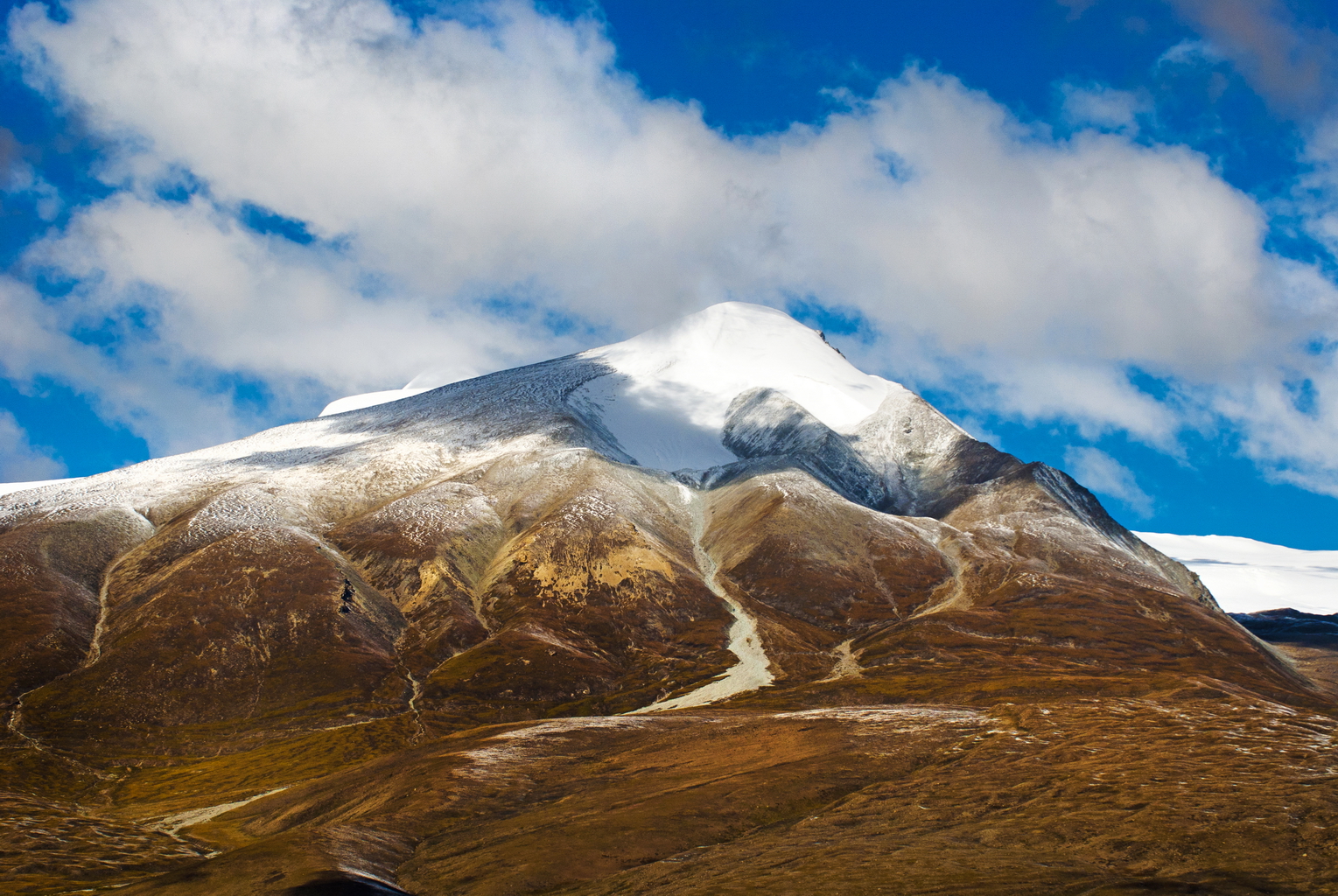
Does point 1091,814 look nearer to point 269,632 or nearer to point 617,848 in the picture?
point 617,848

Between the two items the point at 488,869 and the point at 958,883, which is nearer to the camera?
the point at 958,883

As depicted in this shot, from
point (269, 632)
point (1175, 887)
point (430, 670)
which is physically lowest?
point (1175, 887)

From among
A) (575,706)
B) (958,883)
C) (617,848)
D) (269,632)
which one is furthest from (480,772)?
(269,632)

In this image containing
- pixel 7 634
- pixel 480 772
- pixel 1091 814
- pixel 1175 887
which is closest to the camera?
pixel 1175 887

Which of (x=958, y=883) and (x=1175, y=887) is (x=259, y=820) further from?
(x=1175, y=887)

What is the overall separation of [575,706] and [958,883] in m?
128

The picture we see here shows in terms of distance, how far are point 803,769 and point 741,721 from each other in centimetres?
3024

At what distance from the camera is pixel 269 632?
582ft

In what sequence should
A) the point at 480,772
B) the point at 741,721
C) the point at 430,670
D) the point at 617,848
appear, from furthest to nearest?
the point at 430,670, the point at 741,721, the point at 480,772, the point at 617,848

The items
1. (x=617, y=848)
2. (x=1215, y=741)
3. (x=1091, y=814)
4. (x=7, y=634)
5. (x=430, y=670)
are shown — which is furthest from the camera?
(x=430, y=670)

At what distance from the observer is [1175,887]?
43.0 meters

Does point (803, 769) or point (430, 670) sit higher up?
point (430, 670)

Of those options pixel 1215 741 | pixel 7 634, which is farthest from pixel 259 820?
pixel 7 634

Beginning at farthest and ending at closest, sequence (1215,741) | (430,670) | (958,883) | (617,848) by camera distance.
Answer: (430,670) → (1215,741) → (617,848) → (958,883)
